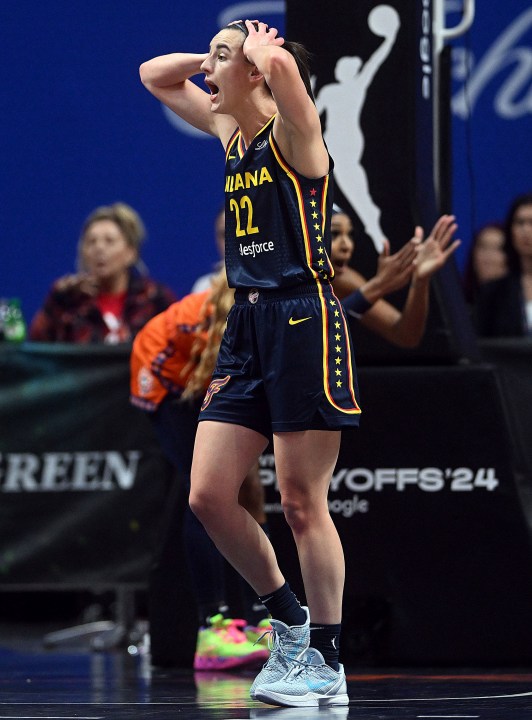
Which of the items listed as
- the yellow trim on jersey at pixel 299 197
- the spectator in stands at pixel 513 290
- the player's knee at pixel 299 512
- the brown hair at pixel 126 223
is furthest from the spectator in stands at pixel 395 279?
the brown hair at pixel 126 223

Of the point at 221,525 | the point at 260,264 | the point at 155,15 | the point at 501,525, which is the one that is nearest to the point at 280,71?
the point at 260,264

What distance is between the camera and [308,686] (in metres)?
4.02

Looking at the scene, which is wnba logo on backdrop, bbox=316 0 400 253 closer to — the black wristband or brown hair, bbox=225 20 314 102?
the black wristband

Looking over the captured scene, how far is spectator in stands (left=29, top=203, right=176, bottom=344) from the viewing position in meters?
7.25

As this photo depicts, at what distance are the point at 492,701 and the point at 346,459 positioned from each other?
59.9 inches

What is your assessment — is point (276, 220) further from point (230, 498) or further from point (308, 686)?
point (308, 686)

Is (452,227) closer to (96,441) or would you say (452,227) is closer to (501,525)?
(501,525)

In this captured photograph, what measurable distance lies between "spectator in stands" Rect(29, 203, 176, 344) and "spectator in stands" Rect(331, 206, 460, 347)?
203 centimetres

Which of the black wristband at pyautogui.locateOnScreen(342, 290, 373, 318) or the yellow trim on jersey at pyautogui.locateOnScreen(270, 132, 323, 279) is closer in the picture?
the yellow trim on jersey at pyautogui.locateOnScreen(270, 132, 323, 279)

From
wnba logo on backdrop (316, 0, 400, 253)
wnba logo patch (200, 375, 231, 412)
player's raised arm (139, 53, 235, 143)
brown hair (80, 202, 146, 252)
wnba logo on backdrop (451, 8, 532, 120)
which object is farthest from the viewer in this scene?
wnba logo on backdrop (451, 8, 532, 120)

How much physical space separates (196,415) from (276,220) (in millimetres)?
1571

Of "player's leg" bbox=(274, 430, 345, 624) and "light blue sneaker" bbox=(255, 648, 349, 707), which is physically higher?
"player's leg" bbox=(274, 430, 345, 624)

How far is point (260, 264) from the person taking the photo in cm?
413

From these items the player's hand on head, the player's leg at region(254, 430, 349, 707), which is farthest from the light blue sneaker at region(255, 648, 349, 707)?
the player's hand on head
